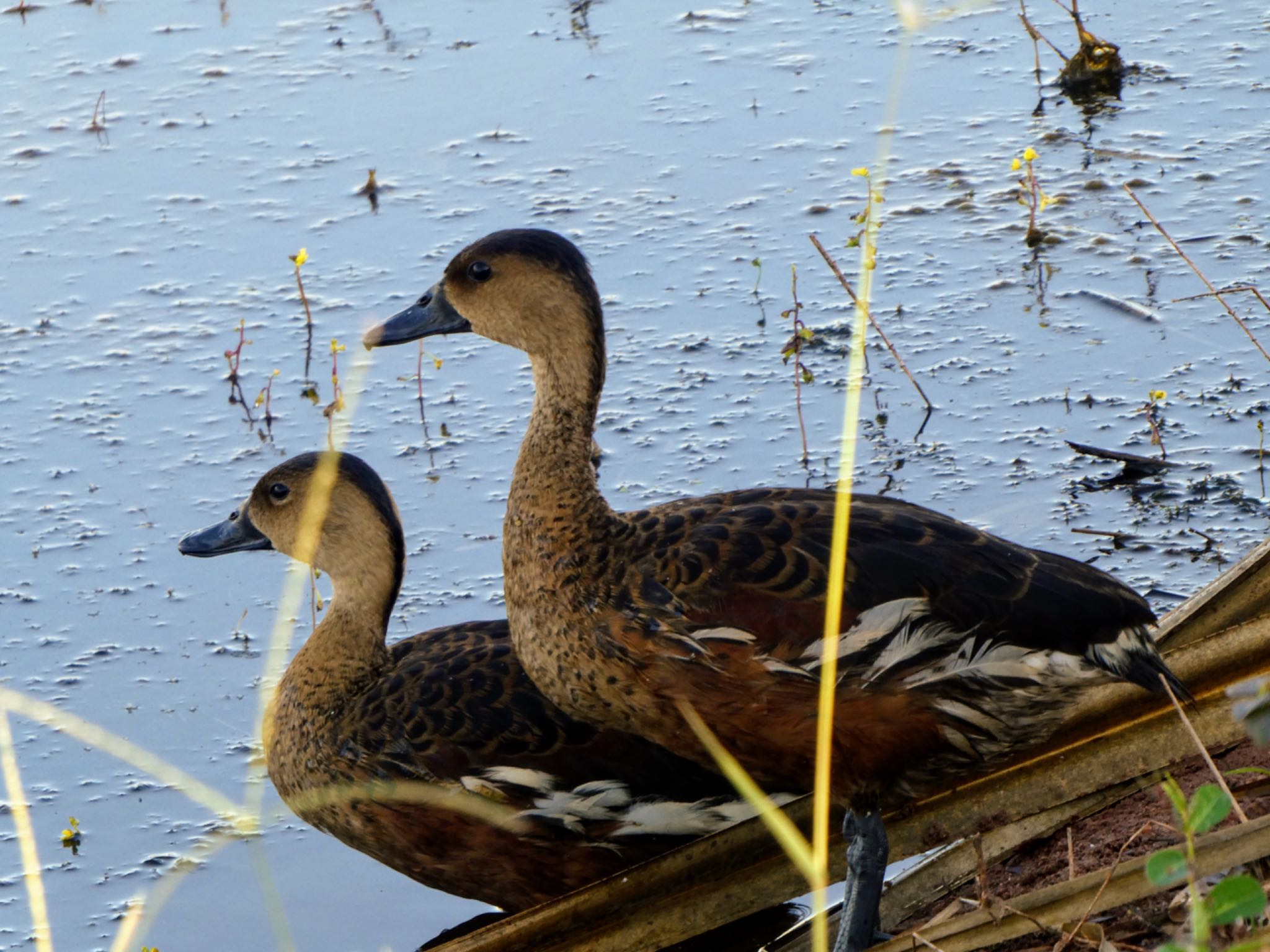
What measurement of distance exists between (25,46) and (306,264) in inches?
131

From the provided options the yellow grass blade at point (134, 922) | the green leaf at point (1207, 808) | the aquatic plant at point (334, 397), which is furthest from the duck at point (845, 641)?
the aquatic plant at point (334, 397)

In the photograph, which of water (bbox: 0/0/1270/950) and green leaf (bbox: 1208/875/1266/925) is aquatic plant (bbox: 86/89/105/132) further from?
green leaf (bbox: 1208/875/1266/925)

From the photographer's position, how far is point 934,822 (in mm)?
4477

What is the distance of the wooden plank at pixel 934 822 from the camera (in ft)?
14.0

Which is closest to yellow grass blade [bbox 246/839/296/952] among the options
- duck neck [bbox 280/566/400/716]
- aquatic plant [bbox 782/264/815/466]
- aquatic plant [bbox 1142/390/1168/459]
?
duck neck [bbox 280/566/400/716]

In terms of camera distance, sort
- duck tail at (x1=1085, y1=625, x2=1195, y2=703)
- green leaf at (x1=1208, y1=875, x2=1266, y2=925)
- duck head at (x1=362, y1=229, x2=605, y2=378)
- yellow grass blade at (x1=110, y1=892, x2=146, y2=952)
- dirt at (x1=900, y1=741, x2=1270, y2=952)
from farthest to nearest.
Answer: duck head at (x1=362, y1=229, x2=605, y2=378), yellow grass blade at (x1=110, y1=892, x2=146, y2=952), duck tail at (x1=1085, y1=625, x2=1195, y2=703), dirt at (x1=900, y1=741, x2=1270, y2=952), green leaf at (x1=1208, y1=875, x2=1266, y2=925)

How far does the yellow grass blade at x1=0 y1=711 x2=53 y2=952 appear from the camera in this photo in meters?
4.40

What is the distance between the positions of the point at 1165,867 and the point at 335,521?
3113 mm

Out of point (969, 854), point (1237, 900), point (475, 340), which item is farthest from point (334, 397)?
point (1237, 900)

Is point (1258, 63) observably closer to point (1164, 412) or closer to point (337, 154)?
point (1164, 412)

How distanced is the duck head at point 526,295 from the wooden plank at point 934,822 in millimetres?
1357

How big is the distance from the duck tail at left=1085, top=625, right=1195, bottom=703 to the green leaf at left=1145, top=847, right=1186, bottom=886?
151 cm

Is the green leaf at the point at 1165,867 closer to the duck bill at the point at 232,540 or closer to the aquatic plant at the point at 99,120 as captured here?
the duck bill at the point at 232,540

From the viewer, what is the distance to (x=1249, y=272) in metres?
6.96
